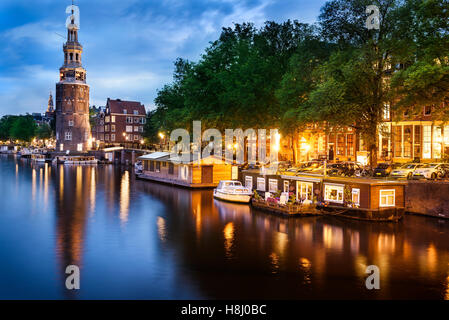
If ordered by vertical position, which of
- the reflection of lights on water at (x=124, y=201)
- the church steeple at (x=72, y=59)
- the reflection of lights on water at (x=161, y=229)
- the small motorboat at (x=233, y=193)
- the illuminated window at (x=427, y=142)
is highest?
the church steeple at (x=72, y=59)

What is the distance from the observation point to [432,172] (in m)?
38.1

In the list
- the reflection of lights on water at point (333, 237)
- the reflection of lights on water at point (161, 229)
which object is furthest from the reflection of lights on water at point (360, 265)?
the reflection of lights on water at point (161, 229)

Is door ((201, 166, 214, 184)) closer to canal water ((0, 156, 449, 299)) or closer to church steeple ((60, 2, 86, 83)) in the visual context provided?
canal water ((0, 156, 449, 299))

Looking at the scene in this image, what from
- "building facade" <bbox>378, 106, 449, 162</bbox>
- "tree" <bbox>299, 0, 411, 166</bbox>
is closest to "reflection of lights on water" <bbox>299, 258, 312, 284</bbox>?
"tree" <bbox>299, 0, 411, 166</bbox>

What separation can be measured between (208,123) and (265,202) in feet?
85.1

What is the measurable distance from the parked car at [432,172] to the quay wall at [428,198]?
185 cm

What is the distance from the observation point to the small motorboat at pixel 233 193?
4322 cm

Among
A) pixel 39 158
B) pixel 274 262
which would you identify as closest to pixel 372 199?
pixel 274 262

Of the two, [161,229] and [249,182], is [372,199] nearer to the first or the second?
[161,229]

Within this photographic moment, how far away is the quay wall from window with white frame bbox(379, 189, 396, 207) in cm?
392

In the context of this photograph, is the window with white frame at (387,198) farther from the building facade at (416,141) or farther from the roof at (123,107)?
the roof at (123,107)

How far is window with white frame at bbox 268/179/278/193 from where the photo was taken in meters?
42.8

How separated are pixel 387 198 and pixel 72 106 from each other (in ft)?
384

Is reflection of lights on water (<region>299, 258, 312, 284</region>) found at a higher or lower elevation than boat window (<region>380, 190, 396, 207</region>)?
lower
